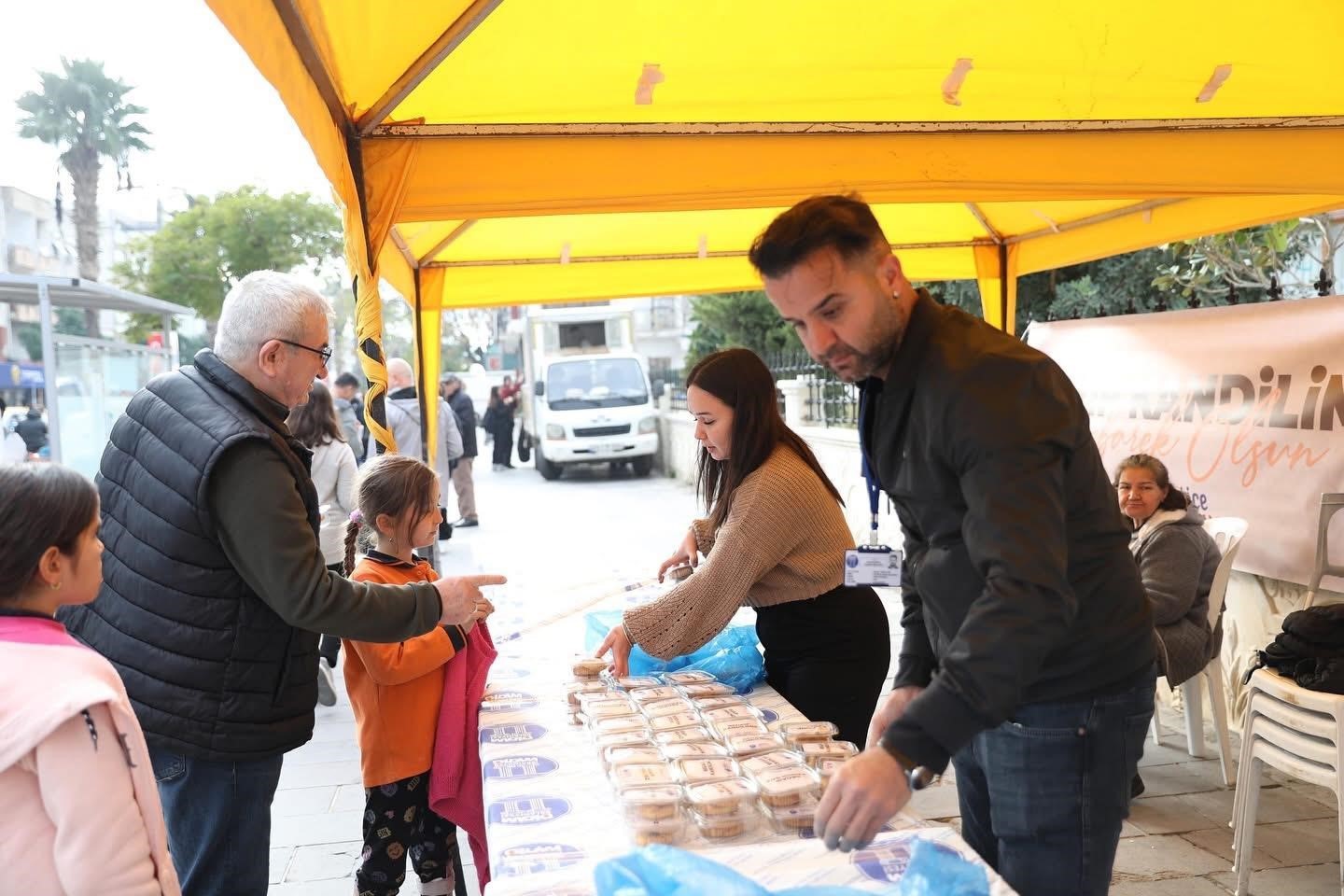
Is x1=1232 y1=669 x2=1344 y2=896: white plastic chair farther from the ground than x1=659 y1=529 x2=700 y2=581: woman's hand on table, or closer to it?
closer to it

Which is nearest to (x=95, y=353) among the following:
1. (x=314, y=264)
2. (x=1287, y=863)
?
(x=1287, y=863)

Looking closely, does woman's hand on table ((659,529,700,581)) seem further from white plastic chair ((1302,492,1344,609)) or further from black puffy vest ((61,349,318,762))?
white plastic chair ((1302,492,1344,609))

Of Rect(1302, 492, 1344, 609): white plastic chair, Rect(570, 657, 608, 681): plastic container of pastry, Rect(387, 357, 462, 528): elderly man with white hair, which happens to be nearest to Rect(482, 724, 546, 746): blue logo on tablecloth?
Rect(570, 657, 608, 681): plastic container of pastry

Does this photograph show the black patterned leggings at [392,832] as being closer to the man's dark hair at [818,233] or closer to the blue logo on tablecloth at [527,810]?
the blue logo on tablecloth at [527,810]

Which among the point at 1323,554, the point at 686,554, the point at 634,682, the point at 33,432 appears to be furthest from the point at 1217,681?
the point at 33,432

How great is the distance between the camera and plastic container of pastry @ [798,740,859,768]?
6.21ft

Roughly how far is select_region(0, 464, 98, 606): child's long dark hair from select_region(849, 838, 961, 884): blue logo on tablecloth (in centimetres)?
127

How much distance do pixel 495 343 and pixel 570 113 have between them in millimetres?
61379

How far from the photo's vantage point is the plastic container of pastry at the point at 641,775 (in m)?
1.76

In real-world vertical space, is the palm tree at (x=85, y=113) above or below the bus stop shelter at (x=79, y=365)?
above

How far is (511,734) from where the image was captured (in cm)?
225

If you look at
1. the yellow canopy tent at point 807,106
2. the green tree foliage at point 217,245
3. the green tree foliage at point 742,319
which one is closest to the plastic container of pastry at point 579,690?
the yellow canopy tent at point 807,106

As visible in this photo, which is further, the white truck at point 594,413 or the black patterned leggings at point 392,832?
the white truck at point 594,413

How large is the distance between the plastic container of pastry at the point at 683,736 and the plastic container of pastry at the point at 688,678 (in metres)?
0.38
